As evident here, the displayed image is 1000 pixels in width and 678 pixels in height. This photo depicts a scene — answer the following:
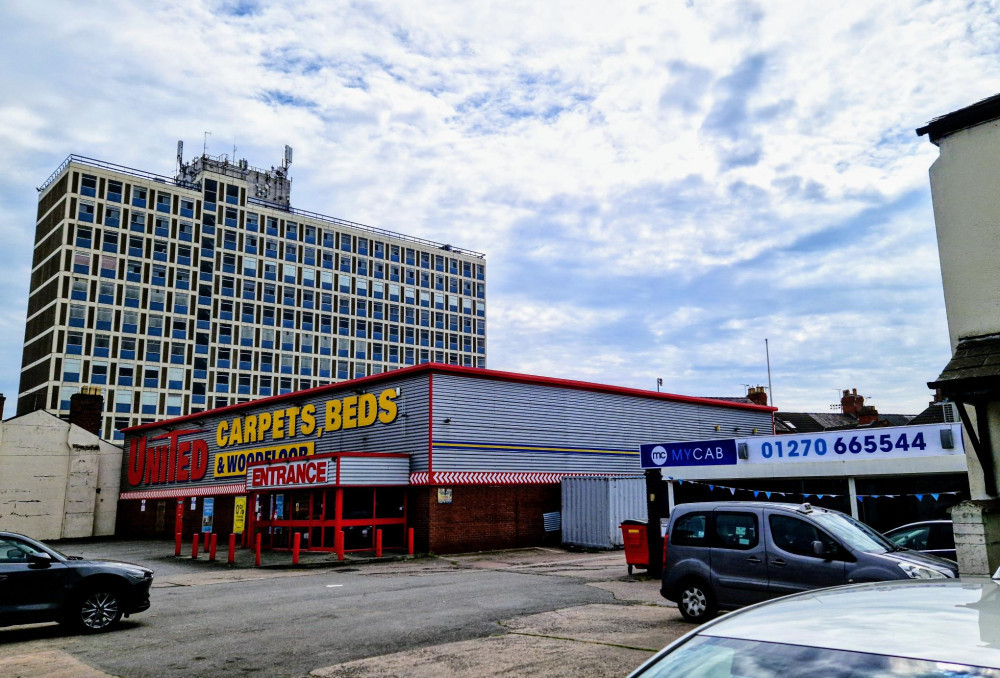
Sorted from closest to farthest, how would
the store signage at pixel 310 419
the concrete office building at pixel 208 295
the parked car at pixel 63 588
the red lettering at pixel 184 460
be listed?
the parked car at pixel 63 588
the store signage at pixel 310 419
the red lettering at pixel 184 460
the concrete office building at pixel 208 295

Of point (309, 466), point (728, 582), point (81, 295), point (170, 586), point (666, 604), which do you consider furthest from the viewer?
point (81, 295)

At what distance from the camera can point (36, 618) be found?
37.5 feet

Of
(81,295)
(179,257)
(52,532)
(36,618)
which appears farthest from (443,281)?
(36,618)

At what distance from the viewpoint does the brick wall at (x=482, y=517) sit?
1035 inches

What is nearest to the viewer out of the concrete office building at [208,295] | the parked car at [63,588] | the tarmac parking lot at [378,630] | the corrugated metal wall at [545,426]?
the tarmac parking lot at [378,630]

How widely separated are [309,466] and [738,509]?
18.0 metres

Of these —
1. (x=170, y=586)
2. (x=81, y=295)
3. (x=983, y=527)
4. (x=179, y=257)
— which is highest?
(x=179, y=257)

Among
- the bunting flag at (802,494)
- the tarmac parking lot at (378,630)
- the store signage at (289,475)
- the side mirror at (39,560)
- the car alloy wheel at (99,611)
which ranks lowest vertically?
the tarmac parking lot at (378,630)

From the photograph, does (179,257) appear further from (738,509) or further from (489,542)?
(738,509)

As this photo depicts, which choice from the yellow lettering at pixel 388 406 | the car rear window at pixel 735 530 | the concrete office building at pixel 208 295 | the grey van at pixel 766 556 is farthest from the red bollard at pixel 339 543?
the concrete office building at pixel 208 295

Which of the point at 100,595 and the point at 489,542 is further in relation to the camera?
the point at 489,542

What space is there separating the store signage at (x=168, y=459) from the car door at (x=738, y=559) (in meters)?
33.4

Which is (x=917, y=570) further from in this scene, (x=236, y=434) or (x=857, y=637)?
(x=236, y=434)

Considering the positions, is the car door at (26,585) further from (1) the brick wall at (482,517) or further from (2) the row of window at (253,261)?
(2) the row of window at (253,261)
